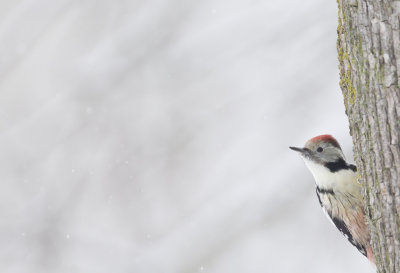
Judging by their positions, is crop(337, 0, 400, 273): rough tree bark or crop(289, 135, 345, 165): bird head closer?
crop(337, 0, 400, 273): rough tree bark

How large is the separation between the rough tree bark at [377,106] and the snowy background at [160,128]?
327cm

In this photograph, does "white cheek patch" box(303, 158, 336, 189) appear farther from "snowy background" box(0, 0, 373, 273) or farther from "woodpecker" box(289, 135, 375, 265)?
"snowy background" box(0, 0, 373, 273)

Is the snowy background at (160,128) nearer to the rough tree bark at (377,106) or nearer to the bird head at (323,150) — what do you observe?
the bird head at (323,150)

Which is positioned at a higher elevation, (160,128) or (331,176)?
(331,176)

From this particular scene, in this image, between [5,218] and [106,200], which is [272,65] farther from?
[5,218]

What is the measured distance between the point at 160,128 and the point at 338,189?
4564 mm

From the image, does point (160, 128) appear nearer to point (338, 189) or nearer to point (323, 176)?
point (323, 176)

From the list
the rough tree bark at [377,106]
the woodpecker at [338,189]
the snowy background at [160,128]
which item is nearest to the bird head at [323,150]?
the woodpecker at [338,189]

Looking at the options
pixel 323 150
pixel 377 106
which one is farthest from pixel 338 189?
pixel 377 106

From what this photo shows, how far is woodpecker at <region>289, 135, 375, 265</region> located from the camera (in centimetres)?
304

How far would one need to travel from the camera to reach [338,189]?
10.4 ft

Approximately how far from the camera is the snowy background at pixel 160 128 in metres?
5.94

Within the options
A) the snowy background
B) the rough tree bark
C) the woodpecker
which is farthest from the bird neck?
the snowy background

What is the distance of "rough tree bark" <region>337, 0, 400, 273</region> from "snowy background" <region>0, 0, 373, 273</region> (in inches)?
129
